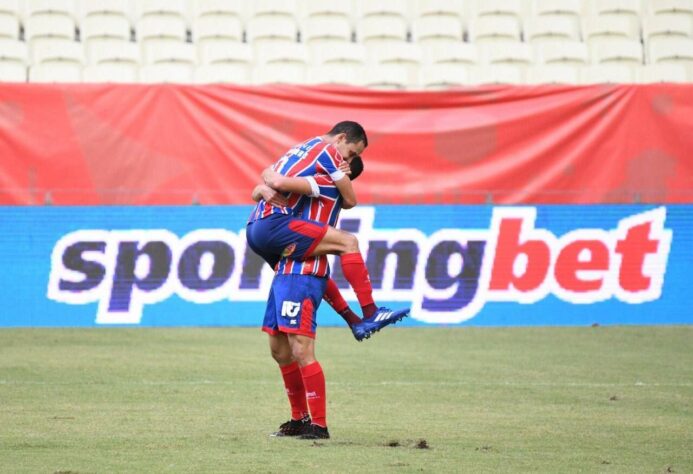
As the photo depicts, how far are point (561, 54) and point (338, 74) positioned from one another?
351 centimetres

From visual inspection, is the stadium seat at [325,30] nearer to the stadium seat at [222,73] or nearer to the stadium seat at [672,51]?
the stadium seat at [222,73]

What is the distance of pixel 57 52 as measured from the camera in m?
17.5

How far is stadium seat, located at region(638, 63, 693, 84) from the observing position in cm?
1841

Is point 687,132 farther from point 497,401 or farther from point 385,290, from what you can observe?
point 497,401

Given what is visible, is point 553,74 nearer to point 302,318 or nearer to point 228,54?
point 228,54

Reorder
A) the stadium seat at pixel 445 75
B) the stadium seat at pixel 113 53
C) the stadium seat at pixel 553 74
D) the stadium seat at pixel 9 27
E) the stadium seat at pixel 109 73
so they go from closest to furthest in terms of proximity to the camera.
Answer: the stadium seat at pixel 109 73 < the stadium seat at pixel 113 53 < the stadium seat at pixel 9 27 < the stadium seat at pixel 445 75 < the stadium seat at pixel 553 74

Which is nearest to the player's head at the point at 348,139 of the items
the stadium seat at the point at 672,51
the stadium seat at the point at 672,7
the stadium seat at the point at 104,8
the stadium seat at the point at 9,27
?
the stadium seat at the point at 9,27

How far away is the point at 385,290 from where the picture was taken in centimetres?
1476

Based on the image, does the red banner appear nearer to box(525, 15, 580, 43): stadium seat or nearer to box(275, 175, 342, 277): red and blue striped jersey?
box(525, 15, 580, 43): stadium seat

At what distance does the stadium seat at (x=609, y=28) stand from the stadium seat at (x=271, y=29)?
453 cm

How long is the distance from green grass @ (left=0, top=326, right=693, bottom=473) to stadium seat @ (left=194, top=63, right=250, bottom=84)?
4273 millimetres

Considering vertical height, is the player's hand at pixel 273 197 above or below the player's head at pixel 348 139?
below

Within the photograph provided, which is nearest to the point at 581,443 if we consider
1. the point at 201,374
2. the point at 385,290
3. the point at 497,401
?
the point at 497,401

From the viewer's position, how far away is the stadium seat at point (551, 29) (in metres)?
19.1
